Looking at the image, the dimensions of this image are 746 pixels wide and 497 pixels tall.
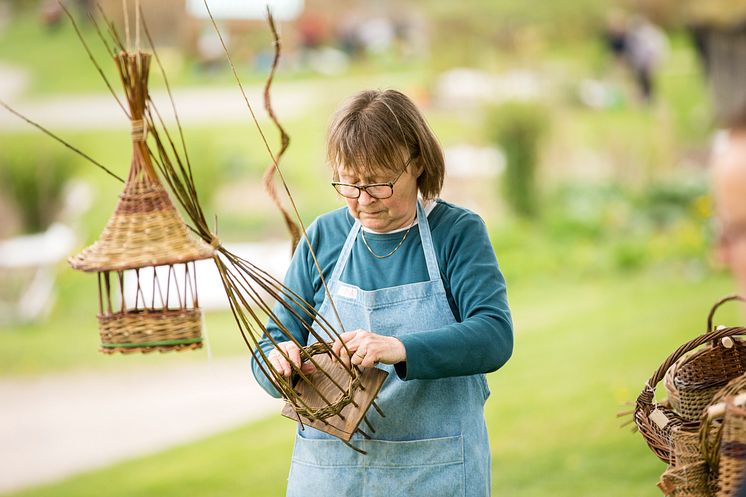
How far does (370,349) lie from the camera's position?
6.93ft

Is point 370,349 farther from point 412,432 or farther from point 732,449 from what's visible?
point 732,449

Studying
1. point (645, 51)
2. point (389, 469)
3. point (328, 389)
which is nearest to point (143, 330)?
point (328, 389)

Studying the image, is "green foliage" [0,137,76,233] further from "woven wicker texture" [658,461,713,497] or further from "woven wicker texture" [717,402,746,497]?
"woven wicker texture" [717,402,746,497]

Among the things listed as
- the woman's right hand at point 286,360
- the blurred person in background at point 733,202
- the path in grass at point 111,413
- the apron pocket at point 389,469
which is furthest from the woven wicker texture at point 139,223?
the path in grass at point 111,413

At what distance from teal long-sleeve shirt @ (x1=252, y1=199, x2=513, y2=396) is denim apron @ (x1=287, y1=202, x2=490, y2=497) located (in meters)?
0.03

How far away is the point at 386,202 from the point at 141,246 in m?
0.60

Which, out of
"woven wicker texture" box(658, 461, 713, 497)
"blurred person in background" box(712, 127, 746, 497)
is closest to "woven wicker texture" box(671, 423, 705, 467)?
"woven wicker texture" box(658, 461, 713, 497)

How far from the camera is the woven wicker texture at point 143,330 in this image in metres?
2.10

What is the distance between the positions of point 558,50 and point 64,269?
244 inches

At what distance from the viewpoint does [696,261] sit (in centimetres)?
917

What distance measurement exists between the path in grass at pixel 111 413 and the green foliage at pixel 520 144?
12.4 ft

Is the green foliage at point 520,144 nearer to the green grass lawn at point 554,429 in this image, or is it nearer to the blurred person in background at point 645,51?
the blurred person in background at point 645,51

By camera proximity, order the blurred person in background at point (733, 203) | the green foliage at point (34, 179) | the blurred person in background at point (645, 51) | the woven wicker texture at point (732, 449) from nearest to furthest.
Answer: the blurred person in background at point (733, 203) → the woven wicker texture at point (732, 449) → the green foliage at point (34, 179) → the blurred person in background at point (645, 51)

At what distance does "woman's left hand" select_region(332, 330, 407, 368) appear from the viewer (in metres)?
2.11
